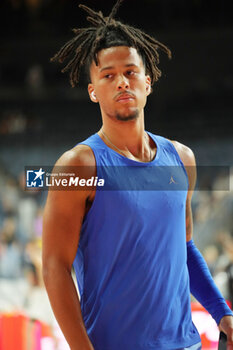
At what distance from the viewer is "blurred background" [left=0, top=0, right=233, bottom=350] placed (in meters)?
5.12

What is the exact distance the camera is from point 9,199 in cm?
608

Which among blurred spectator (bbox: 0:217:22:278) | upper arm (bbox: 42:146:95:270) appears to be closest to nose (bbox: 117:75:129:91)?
upper arm (bbox: 42:146:95:270)

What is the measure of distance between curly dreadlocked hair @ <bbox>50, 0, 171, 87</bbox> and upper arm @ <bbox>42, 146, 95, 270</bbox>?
32cm

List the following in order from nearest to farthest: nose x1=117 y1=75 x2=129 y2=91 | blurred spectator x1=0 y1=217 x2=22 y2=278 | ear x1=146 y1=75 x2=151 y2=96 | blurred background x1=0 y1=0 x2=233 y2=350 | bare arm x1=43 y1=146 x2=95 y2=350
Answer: bare arm x1=43 y1=146 x2=95 y2=350 → nose x1=117 y1=75 x2=129 y2=91 → ear x1=146 y1=75 x2=151 y2=96 → blurred spectator x1=0 y1=217 x2=22 y2=278 → blurred background x1=0 y1=0 x2=233 y2=350

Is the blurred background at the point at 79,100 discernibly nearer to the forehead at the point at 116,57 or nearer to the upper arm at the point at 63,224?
the forehead at the point at 116,57

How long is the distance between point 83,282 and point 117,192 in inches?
8.2

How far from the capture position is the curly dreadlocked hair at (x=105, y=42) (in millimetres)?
1202

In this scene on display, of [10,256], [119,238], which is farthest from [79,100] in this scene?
[119,238]

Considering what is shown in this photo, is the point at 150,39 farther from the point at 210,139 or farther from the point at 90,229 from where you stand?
the point at 210,139

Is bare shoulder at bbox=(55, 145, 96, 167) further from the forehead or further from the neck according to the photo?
the forehead

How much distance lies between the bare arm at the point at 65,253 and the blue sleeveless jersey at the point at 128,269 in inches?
1.6

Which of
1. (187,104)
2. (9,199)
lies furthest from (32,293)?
(187,104)

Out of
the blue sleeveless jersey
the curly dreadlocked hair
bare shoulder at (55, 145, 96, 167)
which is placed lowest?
the blue sleeveless jersey

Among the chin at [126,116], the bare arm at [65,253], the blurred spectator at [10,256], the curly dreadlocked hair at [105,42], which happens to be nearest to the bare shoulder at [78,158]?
the bare arm at [65,253]
